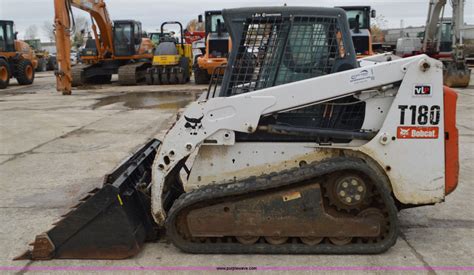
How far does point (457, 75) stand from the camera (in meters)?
17.1

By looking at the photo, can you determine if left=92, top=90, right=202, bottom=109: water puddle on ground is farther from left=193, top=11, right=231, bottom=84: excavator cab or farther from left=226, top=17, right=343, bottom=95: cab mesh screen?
left=226, top=17, right=343, bottom=95: cab mesh screen

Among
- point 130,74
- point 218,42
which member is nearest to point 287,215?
point 218,42

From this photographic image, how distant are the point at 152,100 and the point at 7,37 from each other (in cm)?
1028

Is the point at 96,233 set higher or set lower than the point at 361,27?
lower

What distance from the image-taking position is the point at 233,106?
381 cm

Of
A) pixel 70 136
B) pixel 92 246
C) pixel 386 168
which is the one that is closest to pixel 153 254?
pixel 92 246

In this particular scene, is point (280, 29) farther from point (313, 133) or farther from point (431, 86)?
point (431, 86)

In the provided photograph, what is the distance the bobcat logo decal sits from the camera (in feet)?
12.6

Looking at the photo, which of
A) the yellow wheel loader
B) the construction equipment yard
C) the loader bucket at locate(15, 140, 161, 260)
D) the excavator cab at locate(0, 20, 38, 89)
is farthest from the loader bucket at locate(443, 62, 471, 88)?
the excavator cab at locate(0, 20, 38, 89)

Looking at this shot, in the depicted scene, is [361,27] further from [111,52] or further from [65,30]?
[111,52]

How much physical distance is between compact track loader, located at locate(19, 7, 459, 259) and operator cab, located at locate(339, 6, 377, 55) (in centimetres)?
1423

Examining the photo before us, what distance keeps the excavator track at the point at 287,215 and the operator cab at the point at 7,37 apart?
2061cm

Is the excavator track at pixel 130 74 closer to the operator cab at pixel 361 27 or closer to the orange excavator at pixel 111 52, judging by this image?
the orange excavator at pixel 111 52

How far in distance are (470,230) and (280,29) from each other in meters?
2.41
